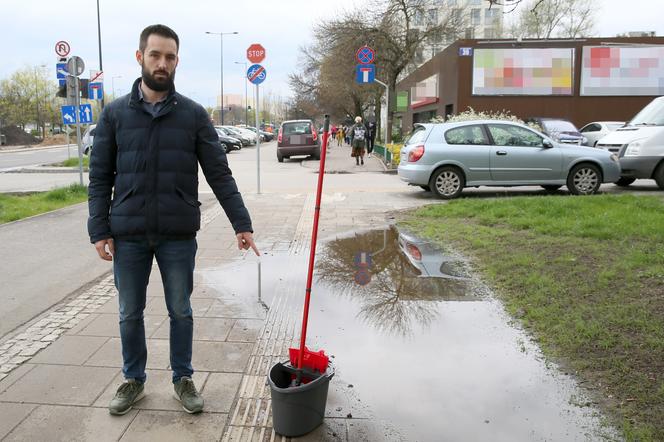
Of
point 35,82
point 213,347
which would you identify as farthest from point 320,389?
point 35,82

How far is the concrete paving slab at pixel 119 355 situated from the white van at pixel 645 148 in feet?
36.7

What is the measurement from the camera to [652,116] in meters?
12.7

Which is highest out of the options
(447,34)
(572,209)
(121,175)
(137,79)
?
(447,34)

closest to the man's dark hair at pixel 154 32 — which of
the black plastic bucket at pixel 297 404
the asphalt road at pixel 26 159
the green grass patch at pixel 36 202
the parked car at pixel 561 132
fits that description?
the black plastic bucket at pixel 297 404

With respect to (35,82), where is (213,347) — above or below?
below

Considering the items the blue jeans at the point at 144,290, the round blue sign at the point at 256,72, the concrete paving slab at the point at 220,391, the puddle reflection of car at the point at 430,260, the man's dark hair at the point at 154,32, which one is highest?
the round blue sign at the point at 256,72

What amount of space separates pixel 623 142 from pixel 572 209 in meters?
4.85

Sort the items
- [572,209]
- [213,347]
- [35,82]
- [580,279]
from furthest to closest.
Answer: [35,82]
[572,209]
[580,279]
[213,347]

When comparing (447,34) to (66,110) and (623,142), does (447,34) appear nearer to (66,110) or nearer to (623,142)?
(623,142)

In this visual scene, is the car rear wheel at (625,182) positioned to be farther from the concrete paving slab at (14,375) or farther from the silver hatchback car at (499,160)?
the concrete paving slab at (14,375)

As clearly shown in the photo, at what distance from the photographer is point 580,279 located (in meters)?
5.42

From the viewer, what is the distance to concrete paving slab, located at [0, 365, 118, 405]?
3447 mm

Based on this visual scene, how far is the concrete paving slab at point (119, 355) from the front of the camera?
396cm

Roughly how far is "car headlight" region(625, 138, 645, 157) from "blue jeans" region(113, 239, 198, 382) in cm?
1157
